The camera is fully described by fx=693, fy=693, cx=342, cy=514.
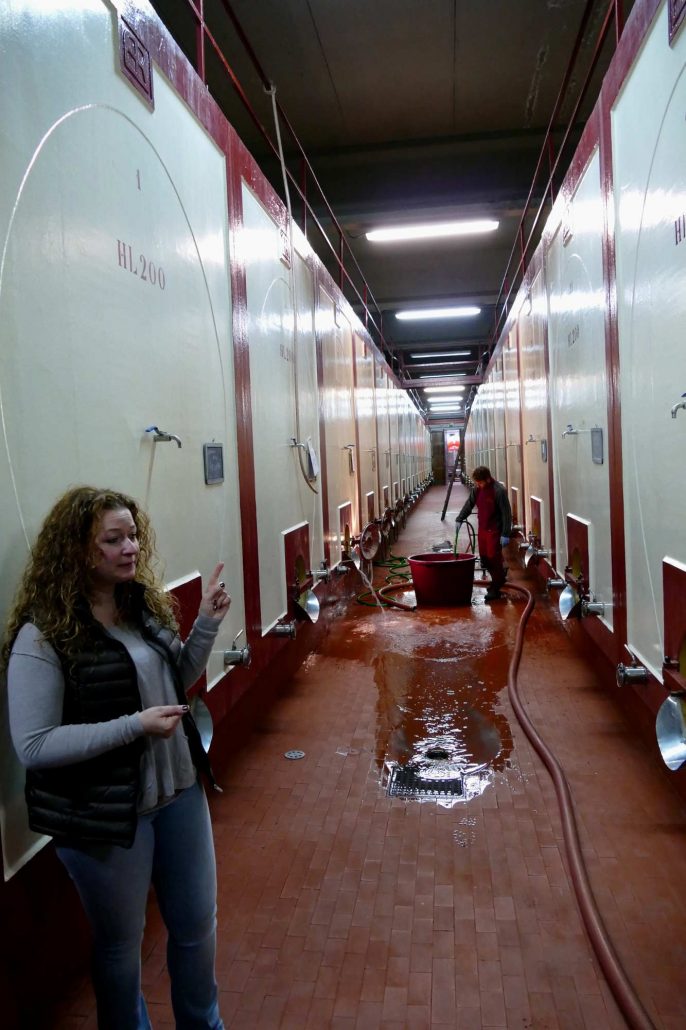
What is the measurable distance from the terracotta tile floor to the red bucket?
2678 millimetres

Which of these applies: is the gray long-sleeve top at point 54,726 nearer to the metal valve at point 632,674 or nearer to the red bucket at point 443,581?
the metal valve at point 632,674

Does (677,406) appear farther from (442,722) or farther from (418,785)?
(442,722)

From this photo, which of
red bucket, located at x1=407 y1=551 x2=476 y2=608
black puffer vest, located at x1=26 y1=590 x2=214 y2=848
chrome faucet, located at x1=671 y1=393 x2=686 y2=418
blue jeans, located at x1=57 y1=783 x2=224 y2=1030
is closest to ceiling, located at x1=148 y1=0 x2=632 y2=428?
chrome faucet, located at x1=671 y1=393 x2=686 y2=418

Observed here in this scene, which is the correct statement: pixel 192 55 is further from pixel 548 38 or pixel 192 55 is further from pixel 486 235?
pixel 486 235

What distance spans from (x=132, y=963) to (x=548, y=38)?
6.80 meters

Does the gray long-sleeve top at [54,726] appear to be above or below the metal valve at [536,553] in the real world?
above

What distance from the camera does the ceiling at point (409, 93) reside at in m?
5.34

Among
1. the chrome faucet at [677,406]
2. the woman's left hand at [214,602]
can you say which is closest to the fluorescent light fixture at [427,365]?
the chrome faucet at [677,406]

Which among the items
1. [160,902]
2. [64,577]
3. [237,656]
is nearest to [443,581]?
[237,656]

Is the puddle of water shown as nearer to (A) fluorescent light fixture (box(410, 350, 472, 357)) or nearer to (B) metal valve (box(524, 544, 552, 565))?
(B) metal valve (box(524, 544, 552, 565))

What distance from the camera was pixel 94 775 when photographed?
1470mm

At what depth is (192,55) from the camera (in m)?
6.44

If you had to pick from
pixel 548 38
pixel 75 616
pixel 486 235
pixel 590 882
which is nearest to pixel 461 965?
pixel 590 882

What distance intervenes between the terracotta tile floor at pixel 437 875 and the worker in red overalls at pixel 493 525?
119 inches
